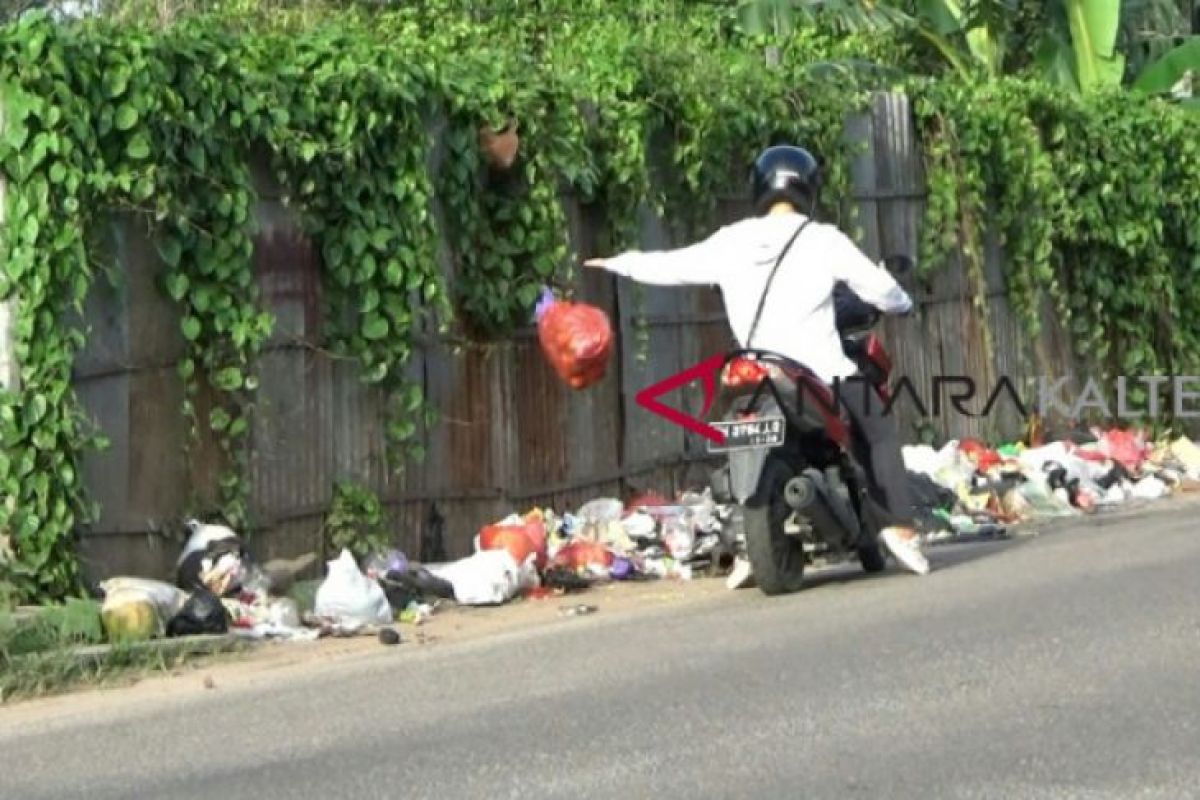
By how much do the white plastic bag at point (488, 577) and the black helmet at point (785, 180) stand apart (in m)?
2.12

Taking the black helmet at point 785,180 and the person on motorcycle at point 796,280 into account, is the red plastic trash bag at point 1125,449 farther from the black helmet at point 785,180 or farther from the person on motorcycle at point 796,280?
the black helmet at point 785,180

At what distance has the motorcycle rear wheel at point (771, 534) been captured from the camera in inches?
443

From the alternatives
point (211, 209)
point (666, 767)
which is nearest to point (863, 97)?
point (211, 209)

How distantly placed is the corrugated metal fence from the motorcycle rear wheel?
2.30m

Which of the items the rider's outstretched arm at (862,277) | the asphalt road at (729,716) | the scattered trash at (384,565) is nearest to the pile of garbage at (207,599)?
the scattered trash at (384,565)

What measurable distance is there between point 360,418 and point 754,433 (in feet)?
8.23

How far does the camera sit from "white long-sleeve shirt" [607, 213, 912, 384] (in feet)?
37.8

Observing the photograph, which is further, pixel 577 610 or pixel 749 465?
pixel 577 610

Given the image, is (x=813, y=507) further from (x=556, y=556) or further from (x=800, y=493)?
(x=556, y=556)

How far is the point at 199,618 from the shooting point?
1086 centimetres

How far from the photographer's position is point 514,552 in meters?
12.7

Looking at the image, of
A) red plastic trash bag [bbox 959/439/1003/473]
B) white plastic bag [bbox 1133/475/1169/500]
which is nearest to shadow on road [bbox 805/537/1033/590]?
red plastic trash bag [bbox 959/439/1003/473]

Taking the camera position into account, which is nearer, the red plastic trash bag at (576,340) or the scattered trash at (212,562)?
the scattered trash at (212,562)

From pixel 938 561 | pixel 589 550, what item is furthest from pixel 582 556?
pixel 938 561
